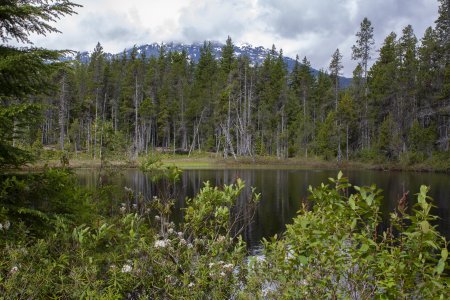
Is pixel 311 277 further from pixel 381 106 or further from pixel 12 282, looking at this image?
pixel 381 106

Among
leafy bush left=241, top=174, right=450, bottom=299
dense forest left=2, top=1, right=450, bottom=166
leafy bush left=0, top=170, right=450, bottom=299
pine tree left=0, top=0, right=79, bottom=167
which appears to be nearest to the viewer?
leafy bush left=241, top=174, right=450, bottom=299

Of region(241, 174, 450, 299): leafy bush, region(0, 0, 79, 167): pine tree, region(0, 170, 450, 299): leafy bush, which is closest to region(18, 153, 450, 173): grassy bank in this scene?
region(0, 0, 79, 167): pine tree

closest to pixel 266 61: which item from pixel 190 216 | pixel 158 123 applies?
pixel 158 123

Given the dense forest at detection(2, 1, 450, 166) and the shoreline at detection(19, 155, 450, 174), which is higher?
the dense forest at detection(2, 1, 450, 166)

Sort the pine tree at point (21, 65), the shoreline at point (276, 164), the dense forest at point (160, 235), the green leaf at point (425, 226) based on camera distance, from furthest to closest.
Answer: the shoreline at point (276, 164)
the pine tree at point (21, 65)
the dense forest at point (160, 235)
the green leaf at point (425, 226)

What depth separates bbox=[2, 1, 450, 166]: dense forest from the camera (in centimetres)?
5512

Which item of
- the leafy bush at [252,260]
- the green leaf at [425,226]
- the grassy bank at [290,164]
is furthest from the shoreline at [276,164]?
the green leaf at [425,226]

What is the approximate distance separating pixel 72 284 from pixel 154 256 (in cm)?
85

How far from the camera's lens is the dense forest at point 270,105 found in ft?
181

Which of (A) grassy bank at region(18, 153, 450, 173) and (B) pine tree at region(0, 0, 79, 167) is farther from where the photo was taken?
(A) grassy bank at region(18, 153, 450, 173)

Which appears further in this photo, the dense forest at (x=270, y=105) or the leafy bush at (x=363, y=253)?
the dense forest at (x=270, y=105)

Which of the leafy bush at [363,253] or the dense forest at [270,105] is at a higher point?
the dense forest at [270,105]

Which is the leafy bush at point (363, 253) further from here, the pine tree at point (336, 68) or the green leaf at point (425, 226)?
the pine tree at point (336, 68)

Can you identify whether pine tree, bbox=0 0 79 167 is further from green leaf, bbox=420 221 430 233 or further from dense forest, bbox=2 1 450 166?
dense forest, bbox=2 1 450 166
